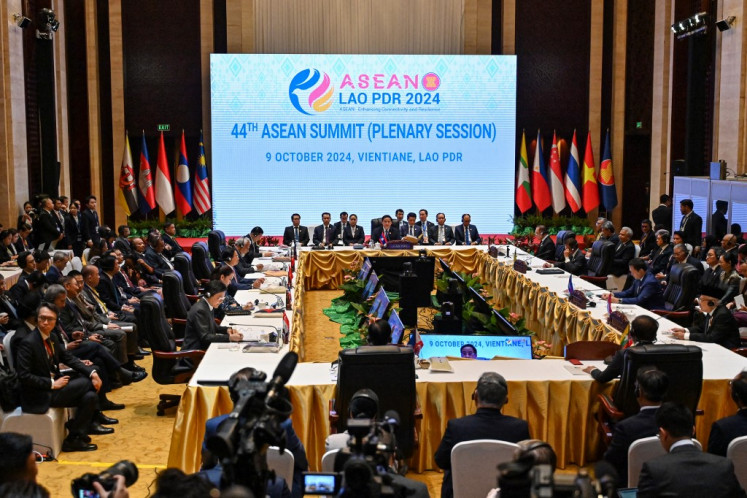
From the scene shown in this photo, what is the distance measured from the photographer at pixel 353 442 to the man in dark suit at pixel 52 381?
2614 mm

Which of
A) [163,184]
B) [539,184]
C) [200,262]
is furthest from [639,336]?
[163,184]

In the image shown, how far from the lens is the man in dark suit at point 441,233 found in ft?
50.2

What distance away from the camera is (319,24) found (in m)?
18.1

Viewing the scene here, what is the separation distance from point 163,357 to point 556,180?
11946mm

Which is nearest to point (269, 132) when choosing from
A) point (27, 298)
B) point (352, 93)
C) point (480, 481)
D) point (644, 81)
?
point (352, 93)

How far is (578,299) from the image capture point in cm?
933

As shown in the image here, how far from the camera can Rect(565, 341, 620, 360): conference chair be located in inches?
282

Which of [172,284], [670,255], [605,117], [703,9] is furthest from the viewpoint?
[605,117]

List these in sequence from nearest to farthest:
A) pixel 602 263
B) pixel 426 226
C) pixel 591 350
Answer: pixel 591 350 < pixel 602 263 < pixel 426 226

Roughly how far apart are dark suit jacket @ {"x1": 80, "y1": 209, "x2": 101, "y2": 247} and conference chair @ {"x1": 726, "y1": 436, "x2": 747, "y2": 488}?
1168 centimetres

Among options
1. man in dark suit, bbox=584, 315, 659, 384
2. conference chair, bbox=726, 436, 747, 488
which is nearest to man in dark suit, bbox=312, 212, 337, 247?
man in dark suit, bbox=584, 315, 659, 384

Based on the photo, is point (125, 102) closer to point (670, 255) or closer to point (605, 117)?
point (605, 117)

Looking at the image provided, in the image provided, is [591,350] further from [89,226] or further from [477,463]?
[89,226]

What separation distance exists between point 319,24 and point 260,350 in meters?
12.0
